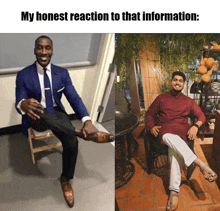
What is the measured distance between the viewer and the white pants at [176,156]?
4.98 ft

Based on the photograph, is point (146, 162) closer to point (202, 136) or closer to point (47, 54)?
point (202, 136)

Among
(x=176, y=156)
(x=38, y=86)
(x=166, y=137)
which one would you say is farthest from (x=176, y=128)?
(x=38, y=86)

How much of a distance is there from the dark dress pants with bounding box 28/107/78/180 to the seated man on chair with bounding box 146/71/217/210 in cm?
62

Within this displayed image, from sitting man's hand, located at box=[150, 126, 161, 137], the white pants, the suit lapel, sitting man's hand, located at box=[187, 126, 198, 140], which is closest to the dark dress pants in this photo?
the suit lapel

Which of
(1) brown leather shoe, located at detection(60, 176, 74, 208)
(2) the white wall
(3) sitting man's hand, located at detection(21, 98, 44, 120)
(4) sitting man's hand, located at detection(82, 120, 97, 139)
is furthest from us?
(2) the white wall

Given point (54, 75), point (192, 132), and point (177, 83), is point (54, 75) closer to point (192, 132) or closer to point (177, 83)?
point (177, 83)

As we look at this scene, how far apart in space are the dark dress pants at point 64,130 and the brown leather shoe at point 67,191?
42 millimetres

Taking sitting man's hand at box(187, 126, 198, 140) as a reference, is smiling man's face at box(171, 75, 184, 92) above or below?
above

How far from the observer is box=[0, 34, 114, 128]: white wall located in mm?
2262

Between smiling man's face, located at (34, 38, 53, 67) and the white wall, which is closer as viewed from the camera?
smiling man's face, located at (34, 38, 53, 67)

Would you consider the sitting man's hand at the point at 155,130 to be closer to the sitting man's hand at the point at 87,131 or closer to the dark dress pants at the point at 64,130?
the sitting man's hand at the point at 87,131

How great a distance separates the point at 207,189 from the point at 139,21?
1331 mm

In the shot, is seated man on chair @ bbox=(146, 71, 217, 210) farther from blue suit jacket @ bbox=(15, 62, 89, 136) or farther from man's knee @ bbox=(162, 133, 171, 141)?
blue suit jacket @ bbox=(15, 62, 89, 136)

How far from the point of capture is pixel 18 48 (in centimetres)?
203
